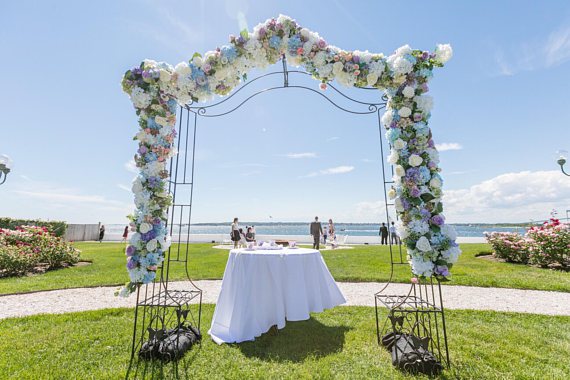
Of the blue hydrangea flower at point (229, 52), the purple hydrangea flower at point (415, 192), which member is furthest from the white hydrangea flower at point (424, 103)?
the blue hydrangea flower at point (229, 52)

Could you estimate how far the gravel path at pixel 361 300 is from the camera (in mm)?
5348

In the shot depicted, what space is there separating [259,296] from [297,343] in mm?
805

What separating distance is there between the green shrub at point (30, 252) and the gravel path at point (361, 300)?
3.25 m

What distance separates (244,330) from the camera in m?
3.79

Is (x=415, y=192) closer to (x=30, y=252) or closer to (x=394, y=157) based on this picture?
(x=394, y=157)

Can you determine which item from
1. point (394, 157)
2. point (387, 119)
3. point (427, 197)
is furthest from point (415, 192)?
point (387, 119)

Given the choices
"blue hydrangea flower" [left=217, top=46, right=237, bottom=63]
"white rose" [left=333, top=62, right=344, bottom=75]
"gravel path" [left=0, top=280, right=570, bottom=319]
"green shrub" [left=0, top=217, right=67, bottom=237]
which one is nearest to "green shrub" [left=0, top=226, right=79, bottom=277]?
"gravel path" [left=0, top=280, right=570, bottom=319]

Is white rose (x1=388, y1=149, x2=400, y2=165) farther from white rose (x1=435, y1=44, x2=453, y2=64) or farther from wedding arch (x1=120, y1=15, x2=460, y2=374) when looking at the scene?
white rose (x1=435, y1=44, x2=453, y2=64)

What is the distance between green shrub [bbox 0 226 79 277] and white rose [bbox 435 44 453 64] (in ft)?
41.0

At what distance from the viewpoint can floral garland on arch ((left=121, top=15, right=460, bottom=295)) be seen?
10.7 ft

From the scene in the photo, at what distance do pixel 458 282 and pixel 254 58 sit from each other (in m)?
7.62

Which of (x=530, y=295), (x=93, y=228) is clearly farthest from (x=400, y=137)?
(x=93, y=228)

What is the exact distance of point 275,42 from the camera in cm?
379

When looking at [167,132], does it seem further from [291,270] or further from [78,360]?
[78,360]
